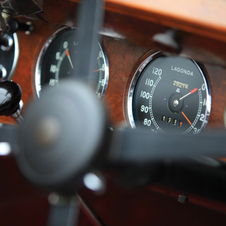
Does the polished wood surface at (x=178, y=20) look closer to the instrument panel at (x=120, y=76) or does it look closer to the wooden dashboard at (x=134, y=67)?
the wooden dashboard at (x=134, y=67)

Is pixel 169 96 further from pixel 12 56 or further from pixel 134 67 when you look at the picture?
pixel 12 56

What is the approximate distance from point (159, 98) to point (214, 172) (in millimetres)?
760

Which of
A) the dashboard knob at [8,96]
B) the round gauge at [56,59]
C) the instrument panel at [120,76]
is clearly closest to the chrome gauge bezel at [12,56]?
the instrument panel at [120,76]

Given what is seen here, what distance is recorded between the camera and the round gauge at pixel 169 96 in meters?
1.12

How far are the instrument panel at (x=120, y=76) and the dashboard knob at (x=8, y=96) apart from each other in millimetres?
207

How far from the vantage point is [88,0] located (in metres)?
0.36

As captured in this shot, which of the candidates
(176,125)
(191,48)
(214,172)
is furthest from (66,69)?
(214,172)

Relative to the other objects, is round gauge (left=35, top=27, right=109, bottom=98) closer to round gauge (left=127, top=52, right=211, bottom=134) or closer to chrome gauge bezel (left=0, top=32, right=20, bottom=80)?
chrome gauge bezel (left=0, top=32, right=20, bottom=80)

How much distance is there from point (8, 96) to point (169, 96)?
614mm

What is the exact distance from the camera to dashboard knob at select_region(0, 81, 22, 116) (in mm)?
926

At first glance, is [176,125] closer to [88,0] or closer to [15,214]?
[15,214]

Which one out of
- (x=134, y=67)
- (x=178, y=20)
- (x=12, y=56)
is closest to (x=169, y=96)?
(x=134, y=67)

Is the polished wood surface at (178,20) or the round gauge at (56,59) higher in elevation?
the polished wood surface at (178,20)

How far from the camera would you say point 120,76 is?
4.36ft
